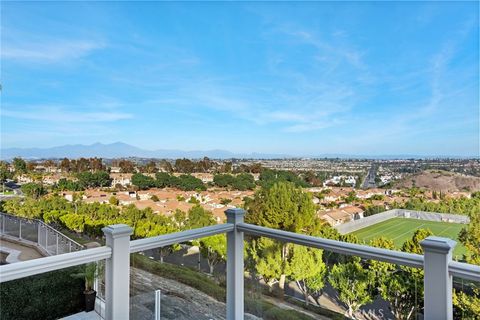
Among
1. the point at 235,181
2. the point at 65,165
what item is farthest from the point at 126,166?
the point at 235,181

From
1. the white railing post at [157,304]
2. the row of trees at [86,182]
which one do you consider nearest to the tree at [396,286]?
the white railing post at [157,304]

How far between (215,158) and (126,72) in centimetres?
312

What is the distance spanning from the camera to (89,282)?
200 centimetres

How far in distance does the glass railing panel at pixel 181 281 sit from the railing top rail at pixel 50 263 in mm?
240

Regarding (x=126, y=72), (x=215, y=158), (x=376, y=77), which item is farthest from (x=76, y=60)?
(x=376, y=77)

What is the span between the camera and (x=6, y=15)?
5.84 metres

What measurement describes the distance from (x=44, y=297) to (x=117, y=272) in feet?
1.53

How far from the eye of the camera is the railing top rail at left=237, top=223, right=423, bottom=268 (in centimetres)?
177

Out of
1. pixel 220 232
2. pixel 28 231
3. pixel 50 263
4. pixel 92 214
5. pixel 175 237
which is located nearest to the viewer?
pixel 50 263

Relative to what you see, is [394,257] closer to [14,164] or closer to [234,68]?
[14,164]

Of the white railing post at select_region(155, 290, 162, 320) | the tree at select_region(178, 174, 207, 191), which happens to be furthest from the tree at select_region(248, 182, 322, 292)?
the white railing post at select_region(155, 290, 162, 320)

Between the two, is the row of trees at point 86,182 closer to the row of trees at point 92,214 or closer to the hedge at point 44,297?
the row of trees at point 92,214

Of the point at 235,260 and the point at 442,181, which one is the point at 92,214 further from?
the point at 442,181

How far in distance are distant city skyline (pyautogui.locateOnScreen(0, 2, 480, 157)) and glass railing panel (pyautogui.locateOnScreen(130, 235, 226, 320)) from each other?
5.22 m
